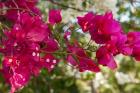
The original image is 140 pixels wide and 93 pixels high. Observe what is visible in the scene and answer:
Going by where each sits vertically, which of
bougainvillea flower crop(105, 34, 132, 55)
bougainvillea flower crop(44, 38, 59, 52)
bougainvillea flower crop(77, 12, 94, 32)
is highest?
bougainvillea flower crop(77, 12, 94, 32)

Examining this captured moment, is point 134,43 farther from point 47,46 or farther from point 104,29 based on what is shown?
point 47,46

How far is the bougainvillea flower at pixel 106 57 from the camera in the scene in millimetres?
1669

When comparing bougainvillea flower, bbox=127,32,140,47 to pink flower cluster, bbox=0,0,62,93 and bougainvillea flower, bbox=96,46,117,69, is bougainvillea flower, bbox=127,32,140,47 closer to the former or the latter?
bougainvillea flower, bbox=96,46,117,69

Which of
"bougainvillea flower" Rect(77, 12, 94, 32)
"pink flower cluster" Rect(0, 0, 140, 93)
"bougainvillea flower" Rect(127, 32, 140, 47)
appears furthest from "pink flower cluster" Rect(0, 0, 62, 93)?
"bougainvillea flower" Rect(127, 32, 140, 47)

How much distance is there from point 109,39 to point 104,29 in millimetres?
34

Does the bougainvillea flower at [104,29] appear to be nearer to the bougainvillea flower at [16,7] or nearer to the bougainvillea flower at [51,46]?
the bougainvillea flower at [51,46]

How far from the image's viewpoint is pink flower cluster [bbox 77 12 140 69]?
165cm

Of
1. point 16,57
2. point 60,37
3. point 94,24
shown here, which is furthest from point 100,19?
point 16,57

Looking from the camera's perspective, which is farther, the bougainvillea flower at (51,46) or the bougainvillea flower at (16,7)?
the bougainvillea flower at (16,7)

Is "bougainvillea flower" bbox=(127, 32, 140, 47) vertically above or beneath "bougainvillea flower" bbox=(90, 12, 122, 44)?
beneath

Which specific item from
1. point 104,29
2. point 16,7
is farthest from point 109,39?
point 16,7

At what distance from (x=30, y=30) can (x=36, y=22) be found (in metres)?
0.03

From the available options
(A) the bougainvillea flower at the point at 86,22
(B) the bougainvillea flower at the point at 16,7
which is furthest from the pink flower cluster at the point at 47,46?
(B) the bougainvillea flower at the point at 16,7

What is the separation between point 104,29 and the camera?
165 cm
